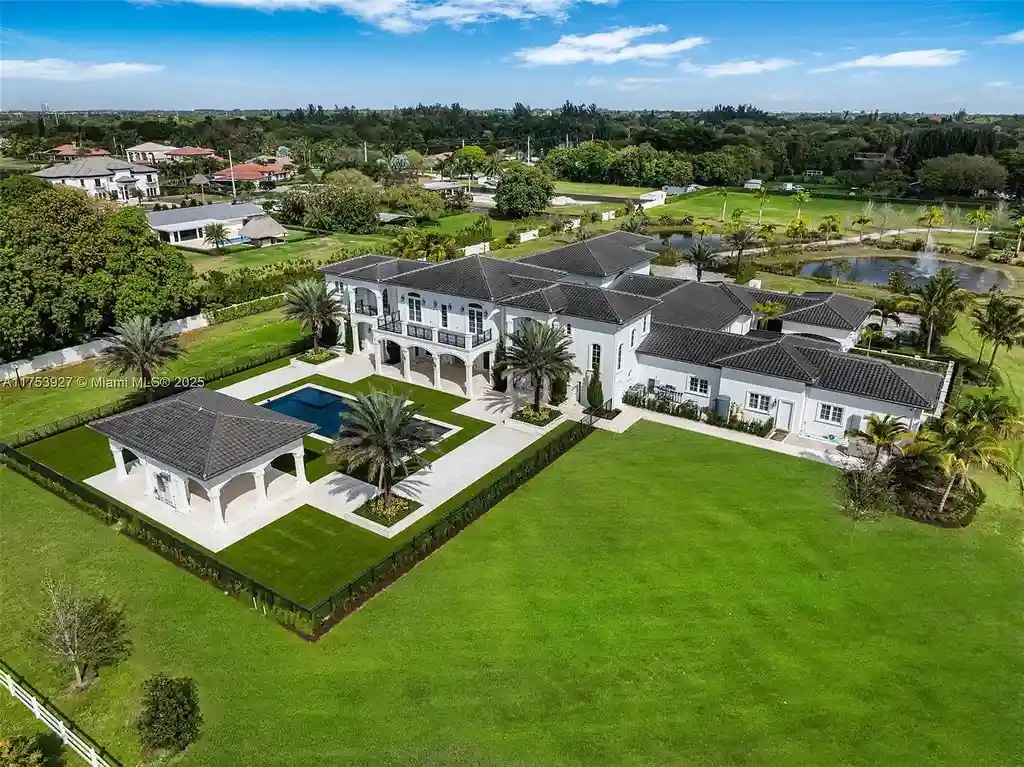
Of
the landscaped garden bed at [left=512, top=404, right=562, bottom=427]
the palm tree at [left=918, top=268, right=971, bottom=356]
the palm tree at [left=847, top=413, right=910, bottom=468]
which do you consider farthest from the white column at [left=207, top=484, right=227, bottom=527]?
the palm tree at [left=918, top=268, right=971, bottom=356]

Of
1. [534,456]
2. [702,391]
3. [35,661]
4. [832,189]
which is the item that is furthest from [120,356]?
[832,189]

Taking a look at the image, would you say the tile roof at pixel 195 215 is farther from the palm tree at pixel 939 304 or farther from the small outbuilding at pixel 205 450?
the palm tree at pixel 939 304

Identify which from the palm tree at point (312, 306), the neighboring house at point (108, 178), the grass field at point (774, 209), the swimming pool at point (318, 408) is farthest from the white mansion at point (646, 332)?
the neighboring house at point (108, 178)

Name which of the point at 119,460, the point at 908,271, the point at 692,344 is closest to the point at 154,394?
the point at 119,460

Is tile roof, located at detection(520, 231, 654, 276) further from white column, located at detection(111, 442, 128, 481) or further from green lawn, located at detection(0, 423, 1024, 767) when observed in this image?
white column, located at detection(111, 442, 128, 481)

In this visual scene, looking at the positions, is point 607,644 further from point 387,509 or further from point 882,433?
point 882,433
